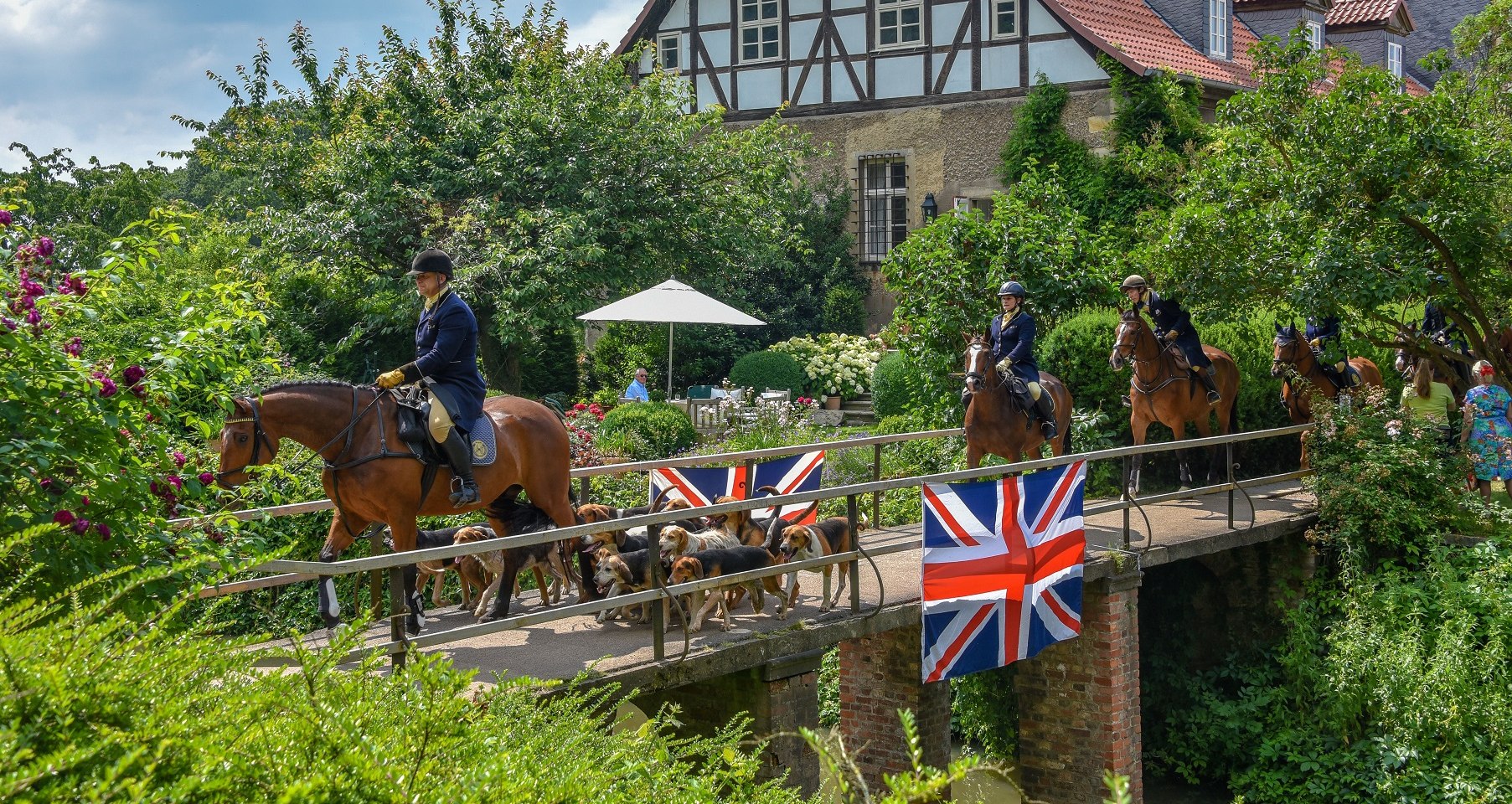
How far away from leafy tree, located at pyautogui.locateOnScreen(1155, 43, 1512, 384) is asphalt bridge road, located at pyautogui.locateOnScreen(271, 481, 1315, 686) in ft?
10.2

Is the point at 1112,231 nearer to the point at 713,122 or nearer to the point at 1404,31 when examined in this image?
the point at 713,122

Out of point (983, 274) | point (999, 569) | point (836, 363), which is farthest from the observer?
point (836, 363)

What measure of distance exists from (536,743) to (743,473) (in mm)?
7783

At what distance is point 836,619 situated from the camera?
962cm

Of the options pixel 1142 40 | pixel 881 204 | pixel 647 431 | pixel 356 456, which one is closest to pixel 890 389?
pixel 647 431

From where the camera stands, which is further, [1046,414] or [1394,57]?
[1394,57]

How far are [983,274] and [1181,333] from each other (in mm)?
3075

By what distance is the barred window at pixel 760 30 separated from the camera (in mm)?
30891

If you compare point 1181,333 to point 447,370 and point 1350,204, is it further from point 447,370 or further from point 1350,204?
point 447,370

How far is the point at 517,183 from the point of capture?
22.6 meters

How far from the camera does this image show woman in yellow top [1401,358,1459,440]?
50.7ft

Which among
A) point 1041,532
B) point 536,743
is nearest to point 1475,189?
point 1041,532

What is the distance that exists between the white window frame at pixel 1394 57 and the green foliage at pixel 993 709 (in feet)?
82.1

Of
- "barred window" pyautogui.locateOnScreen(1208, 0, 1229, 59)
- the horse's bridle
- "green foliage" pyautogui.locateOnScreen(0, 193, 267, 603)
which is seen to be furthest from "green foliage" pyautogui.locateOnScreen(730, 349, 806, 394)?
"green foliage" pyautogui.locateOnScreen(0, 193, 267, 603)
